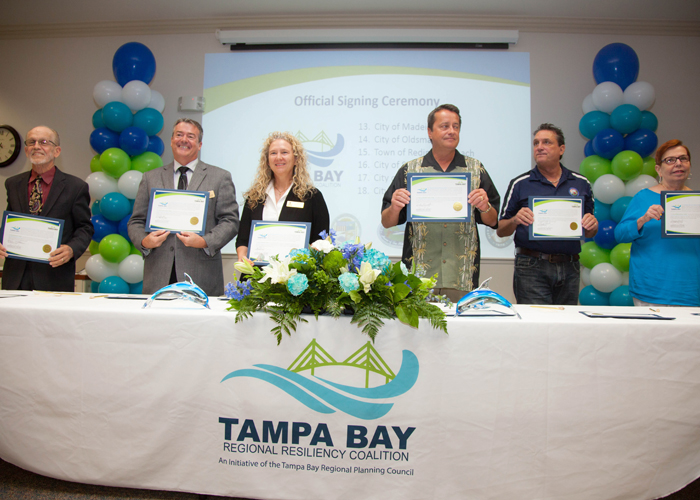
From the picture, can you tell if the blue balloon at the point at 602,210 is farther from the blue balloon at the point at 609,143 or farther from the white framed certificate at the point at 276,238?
the white framed certificate at the point at 276,238

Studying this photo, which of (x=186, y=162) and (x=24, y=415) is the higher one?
(x=186, y=162)

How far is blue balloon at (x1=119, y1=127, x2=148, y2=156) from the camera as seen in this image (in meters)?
→ 4.14

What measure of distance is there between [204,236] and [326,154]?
7.65 ft

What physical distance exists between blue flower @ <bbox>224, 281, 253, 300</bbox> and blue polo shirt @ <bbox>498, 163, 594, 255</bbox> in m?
1.71

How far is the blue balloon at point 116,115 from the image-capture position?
416cm

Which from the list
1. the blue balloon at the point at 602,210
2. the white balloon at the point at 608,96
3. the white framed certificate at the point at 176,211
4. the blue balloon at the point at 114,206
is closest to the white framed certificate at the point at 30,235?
the white framed certificate at the point at 176,211

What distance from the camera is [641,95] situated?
394 cm

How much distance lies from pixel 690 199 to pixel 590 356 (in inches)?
51.9

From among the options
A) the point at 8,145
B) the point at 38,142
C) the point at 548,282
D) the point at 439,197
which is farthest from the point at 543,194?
the point at 8,145

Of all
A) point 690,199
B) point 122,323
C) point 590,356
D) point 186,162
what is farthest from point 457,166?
point 122,323

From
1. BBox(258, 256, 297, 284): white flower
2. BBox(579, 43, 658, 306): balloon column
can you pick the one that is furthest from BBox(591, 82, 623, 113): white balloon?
BBox(258, 256, 297, 284): white flower

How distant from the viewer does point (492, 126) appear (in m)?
4.32

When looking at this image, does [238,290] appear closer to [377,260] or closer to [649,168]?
[377,260]

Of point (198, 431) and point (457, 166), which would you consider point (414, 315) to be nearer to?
point (198, 431)
